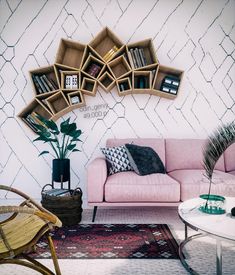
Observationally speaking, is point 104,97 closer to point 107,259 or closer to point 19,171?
point 19,171

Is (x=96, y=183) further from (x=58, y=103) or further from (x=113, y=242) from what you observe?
(x=58, y=103)

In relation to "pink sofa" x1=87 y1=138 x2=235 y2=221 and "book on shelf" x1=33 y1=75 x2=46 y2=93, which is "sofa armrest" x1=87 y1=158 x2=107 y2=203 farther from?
"book on shelf" x1=33 y1=75 x2=46 y2=93

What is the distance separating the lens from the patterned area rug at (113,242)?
2291mm

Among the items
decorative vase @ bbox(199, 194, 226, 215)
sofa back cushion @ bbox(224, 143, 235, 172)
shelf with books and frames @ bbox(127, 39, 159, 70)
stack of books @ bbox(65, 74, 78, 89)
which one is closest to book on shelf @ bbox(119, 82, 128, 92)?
shelf with books and frames @ bbox(127, 39, 159, 70)

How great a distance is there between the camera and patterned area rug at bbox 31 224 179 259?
2.29 m

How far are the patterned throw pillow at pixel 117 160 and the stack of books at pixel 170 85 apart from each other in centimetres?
97

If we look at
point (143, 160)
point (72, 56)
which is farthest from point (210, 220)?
point (72, 56)

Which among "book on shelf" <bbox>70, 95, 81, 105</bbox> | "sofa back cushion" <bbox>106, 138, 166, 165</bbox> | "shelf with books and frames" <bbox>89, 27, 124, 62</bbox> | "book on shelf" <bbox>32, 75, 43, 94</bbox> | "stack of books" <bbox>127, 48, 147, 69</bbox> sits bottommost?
"sofa back cushion" <bbox>106, 138, 166, 165</bbox>

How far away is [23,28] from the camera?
385cm

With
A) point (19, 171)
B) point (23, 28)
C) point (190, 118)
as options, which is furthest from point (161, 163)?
point (23, 28)

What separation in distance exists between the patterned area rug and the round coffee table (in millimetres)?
273

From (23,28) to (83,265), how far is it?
3.03 meters

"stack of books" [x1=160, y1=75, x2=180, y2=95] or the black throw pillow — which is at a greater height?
"stack of books" [x1=160, y1=75, x2=180, y2=95]

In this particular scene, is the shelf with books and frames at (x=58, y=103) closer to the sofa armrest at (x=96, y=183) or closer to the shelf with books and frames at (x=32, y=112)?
the shelf with books and frames at (x=32, y=112)
